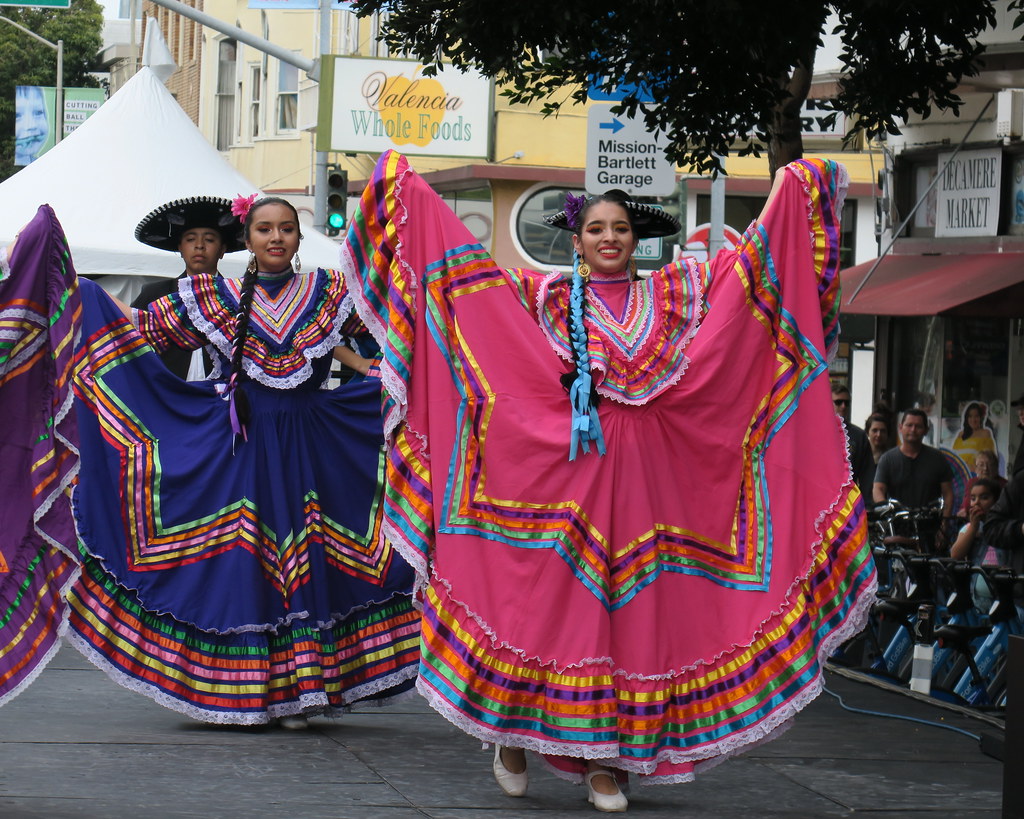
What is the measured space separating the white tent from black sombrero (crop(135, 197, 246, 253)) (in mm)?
6895

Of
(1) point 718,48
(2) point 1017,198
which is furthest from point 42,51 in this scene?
(1) point 718,48

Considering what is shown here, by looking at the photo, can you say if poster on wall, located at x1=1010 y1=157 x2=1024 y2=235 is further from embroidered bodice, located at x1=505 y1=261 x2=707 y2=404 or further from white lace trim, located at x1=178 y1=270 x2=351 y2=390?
embroidered bodice, located at x1=505 y1=261 x2=707 y2=404

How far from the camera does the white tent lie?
50.0 feet

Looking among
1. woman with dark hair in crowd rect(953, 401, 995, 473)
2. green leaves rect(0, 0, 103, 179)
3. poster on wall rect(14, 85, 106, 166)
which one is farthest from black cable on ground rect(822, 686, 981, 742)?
green leaves rect(0, 0, 103, 179)

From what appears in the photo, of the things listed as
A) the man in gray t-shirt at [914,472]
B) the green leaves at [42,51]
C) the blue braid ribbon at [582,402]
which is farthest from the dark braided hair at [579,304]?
the green leaves at [42,51]

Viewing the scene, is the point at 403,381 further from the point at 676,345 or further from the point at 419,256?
the point at 676,345

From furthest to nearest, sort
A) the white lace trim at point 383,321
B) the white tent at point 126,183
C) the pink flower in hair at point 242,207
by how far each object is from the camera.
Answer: the white tent at point 126,183 < the pink flower in hair at point 242,207 < the white lace trim at point 383,321

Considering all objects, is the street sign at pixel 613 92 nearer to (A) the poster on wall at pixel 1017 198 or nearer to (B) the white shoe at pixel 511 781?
(A) the poster on wall at pixel 1017 198

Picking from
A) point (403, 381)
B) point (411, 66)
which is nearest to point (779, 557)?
point (403, 381)

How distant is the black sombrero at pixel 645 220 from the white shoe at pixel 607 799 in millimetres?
1733

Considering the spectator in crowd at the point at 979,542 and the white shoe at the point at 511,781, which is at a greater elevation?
the spectator in crowd at the point at 979,542

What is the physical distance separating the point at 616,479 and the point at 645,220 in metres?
0.95

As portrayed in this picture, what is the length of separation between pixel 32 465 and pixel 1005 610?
16.1ft

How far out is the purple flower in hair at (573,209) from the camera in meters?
6.23
